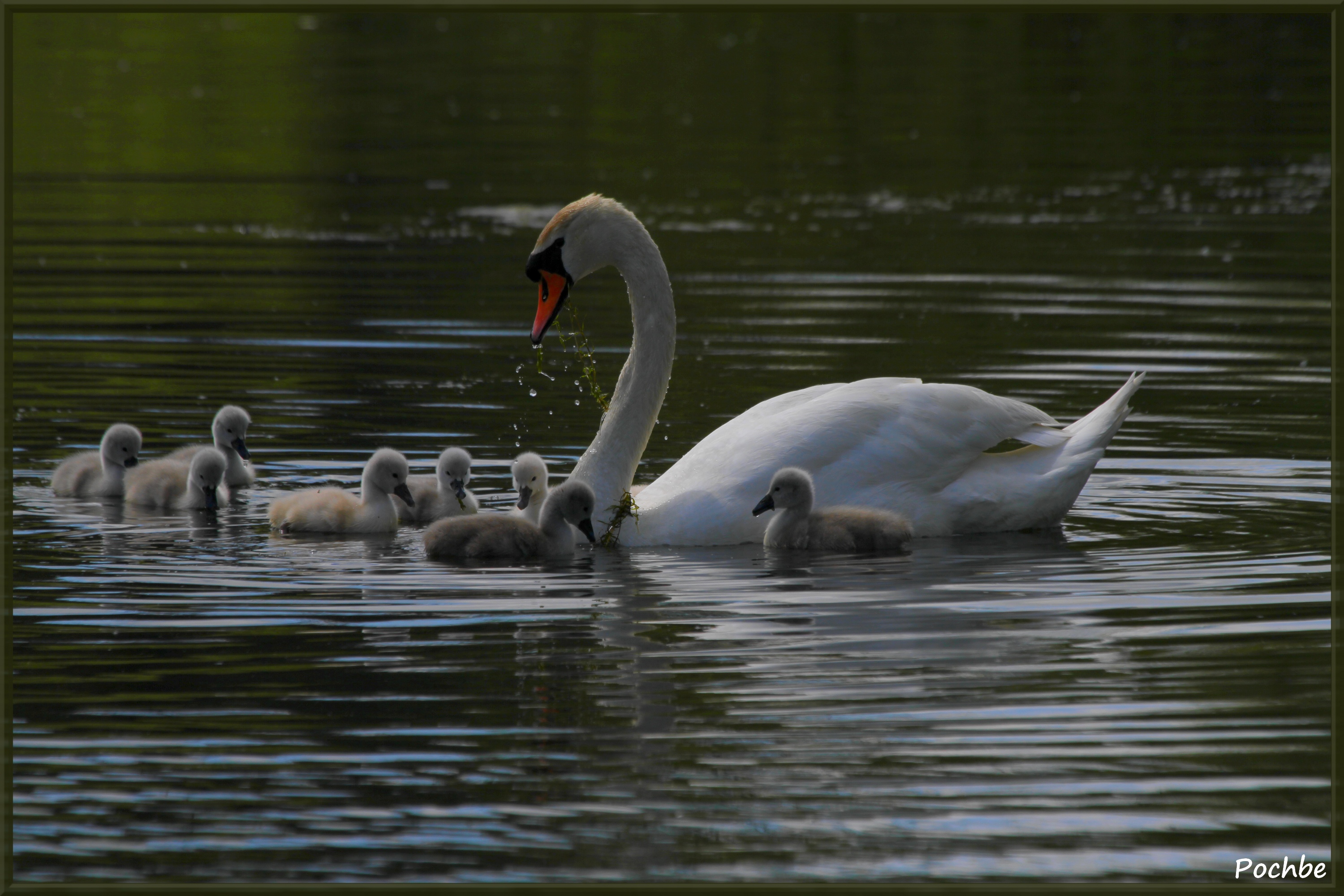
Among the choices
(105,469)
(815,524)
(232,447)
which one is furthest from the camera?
(232,447)

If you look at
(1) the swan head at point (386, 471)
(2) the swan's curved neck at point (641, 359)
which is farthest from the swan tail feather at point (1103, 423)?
(1) the swan head at point (386, 471)

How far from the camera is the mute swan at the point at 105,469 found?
11.3 m

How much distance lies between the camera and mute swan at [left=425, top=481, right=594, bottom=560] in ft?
32.2

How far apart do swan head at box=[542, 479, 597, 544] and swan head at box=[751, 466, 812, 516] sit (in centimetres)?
87

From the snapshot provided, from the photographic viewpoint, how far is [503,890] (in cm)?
541

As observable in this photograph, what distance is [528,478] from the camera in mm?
10281

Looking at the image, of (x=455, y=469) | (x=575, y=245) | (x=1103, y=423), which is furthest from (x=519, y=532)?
(x=1103, y=423)

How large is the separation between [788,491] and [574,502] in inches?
43.6

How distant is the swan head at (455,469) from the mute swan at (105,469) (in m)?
2.09

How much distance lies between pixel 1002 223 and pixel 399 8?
600 inches

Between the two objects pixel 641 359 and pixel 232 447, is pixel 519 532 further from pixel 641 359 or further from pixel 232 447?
pixel 232 447

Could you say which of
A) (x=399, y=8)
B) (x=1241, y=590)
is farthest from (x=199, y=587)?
(x=1241, y=590)

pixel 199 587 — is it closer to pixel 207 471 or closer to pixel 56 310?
pixel 207 471

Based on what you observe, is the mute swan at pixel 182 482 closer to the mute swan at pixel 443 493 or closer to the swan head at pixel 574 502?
the mute swan at pixel 443 493
